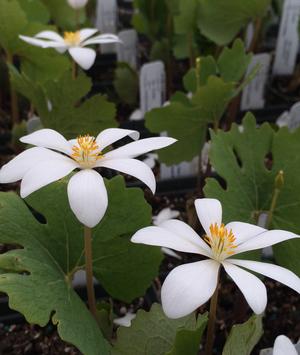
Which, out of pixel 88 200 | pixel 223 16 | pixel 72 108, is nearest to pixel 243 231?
pixel 88 200

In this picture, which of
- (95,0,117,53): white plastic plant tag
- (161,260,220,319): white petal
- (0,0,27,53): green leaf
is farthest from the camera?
(95,0,117,53): white plastic plant tag

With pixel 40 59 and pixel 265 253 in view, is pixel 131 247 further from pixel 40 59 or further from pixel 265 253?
pixel 40 59

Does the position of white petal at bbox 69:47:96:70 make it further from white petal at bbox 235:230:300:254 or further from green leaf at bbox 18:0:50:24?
white petal at bbox 235:230:300:254

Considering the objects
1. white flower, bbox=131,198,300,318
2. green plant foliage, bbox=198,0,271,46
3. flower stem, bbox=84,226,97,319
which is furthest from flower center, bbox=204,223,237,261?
green plant foliage, bbox=198,0,271,46

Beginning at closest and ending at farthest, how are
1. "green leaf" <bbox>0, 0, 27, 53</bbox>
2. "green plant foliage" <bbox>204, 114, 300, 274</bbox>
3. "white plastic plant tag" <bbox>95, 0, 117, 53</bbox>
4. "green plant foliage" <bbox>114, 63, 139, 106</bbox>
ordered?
"green plant foliage" <bbox>204, 114, 300, 274</bbox> < "green leaf" <bbox>0, 0, 27, 53</bbox> < "green plant foliage" <bbox>114, 63, 139, 106</bbox> < "white plastic plant tag" <bbox>95, 0, 117, 53</bbox>

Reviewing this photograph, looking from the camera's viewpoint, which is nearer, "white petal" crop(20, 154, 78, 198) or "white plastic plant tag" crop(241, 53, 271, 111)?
"white petal" crop(20, 154, 78, 198)

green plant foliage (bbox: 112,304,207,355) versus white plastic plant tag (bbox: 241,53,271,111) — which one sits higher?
green plant foliage (bbox: 112,304,207,355)
